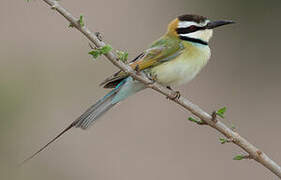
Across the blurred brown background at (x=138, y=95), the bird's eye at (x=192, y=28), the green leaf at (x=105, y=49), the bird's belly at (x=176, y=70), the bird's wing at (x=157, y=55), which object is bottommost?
the green leaf at (x=105, y=49)

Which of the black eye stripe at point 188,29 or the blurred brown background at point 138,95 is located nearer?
the black eye stripe at point 188,29

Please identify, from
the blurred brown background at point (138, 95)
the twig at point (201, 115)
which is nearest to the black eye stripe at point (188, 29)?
the twig at point (201, 115)

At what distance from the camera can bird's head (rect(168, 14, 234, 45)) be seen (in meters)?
3.26

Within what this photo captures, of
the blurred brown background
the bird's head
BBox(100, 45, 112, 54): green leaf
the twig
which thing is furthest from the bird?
the blurred brown background

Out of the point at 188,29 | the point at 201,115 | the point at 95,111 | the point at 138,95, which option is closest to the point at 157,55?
the point at 188,29

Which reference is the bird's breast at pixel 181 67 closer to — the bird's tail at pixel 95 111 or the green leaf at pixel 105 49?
the bird's tail at pixel 95 111

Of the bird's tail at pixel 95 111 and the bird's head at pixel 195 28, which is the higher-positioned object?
the bird's head at pixel 195 28

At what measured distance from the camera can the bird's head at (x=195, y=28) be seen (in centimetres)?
326

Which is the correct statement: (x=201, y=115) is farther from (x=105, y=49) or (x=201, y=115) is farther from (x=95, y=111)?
(x=95, y=111)

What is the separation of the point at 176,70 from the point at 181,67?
0.13ft

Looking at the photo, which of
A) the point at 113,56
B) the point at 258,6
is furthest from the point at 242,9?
the point at 113,56

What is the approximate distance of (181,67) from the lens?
10.2ft

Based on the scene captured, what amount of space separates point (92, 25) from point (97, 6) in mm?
507

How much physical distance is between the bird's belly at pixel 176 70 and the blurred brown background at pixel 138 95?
1916 mm
